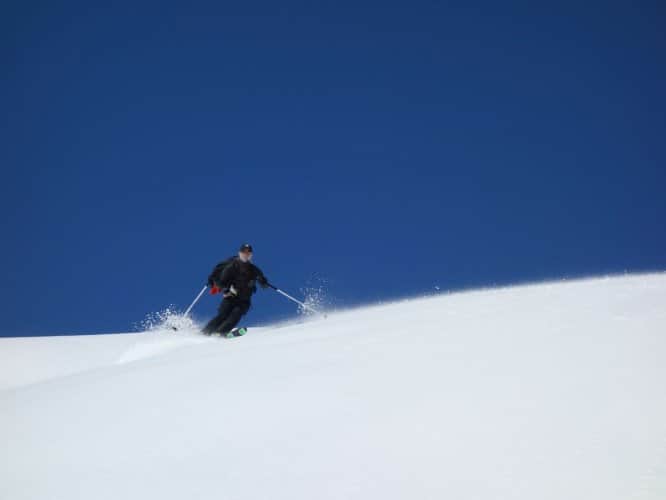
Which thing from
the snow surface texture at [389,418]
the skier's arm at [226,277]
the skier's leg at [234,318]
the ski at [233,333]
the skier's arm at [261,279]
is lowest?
the snow surface texture at [389,418]

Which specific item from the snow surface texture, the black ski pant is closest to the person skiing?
the black ski pant

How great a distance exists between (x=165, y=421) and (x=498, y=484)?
2.11 metres

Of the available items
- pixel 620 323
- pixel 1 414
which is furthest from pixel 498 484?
pixel 1 414

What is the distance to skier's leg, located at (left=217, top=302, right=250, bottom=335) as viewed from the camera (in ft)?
34.7

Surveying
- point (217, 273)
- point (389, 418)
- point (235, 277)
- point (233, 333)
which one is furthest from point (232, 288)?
point (389, 418)

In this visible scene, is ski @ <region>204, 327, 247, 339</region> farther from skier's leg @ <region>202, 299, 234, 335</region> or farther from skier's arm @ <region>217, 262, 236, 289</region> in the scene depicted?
skier's arm @ <region>217, 262, 236, 289</region>

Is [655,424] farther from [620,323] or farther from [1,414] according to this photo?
[1,414]

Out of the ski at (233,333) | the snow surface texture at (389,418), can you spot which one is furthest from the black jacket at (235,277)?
the snow surface texture at (389,418)

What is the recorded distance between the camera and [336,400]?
11.0 feet

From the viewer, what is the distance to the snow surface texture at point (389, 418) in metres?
2.38

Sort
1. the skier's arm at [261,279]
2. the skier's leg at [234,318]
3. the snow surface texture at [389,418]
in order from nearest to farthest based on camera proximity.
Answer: the snow surface texture at [389,418], the skier's leg at [234,318], the skier's arm at [261,279]

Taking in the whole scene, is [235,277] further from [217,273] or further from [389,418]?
[389,418]

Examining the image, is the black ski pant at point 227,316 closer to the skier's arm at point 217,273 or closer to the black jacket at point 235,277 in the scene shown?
the black jacket at point 235,277

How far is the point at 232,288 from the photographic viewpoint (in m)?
10.7
